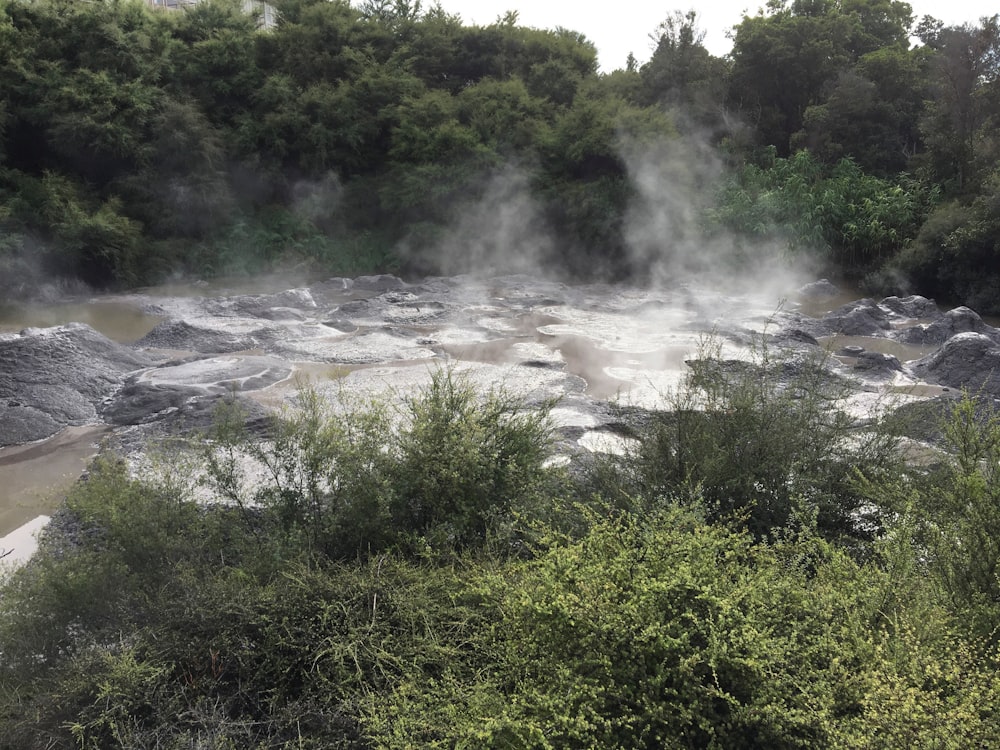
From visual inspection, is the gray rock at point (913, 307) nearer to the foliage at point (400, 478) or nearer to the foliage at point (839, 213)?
the foliage at point (839, 213)

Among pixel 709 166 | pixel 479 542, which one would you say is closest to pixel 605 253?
pixel 709 166

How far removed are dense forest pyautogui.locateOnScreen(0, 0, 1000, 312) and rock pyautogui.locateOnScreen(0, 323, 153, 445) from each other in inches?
278

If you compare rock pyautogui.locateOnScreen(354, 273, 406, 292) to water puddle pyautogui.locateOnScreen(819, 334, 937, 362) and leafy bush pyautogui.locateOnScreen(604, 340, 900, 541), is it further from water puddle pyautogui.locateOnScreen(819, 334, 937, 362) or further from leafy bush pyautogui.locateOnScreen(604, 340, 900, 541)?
leafy bush pyautogui.locateOnScreen(604, 340, 900, 541)

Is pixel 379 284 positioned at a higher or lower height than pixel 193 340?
higher

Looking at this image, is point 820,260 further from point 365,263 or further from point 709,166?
point 365,263

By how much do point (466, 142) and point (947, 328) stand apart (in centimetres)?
1326

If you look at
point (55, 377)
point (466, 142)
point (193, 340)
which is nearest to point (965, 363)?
point (193, 340)

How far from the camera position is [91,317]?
613 inches

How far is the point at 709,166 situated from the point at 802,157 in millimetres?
2513

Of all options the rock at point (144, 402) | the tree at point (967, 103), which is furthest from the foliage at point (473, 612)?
the tree at point (967, 103)

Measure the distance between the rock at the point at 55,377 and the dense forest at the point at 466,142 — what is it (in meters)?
7.06

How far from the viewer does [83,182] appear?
763 inches

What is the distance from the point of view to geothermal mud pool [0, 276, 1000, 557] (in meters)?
8.96

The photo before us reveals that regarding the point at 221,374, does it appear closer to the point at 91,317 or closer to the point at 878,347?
the point at 91,317
